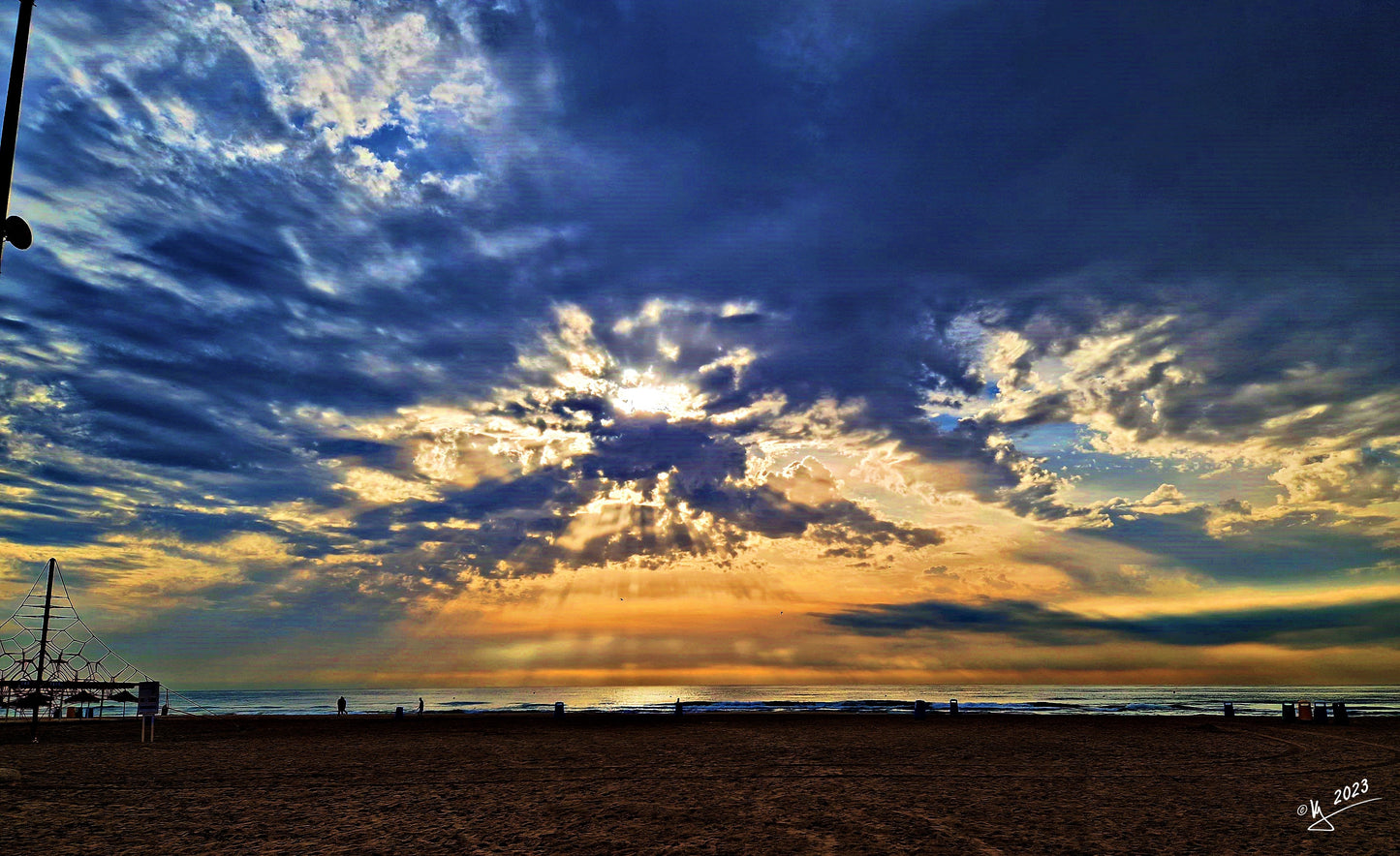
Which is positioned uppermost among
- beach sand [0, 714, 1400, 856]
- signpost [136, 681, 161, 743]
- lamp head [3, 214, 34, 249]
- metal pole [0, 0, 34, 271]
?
metal pole [0, 0, 34, 271]

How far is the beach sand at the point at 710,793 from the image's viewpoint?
14.6 m

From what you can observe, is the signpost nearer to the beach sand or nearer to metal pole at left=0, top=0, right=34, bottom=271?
the beach sand

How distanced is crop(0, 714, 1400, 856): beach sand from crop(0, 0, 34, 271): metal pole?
11858mm

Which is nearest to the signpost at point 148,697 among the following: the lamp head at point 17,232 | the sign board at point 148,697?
the sign board at point 148,697

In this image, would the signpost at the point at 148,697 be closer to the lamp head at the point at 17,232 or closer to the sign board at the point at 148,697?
the sign board at the point at 148,697
